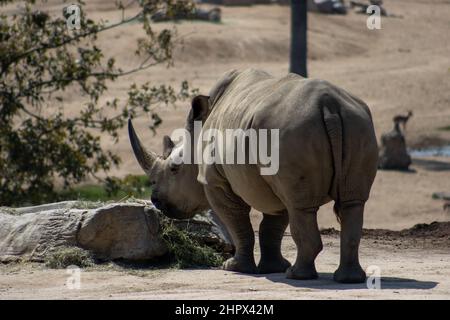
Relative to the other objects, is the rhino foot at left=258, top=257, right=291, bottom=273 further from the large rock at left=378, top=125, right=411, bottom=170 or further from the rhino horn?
the large rock at left=378, top=125, right=411, bottom=170

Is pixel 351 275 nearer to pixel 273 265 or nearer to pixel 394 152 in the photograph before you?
pixel 273 265

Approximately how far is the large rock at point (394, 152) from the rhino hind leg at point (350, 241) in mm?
14728

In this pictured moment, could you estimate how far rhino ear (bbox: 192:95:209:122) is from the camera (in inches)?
451

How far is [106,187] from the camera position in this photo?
63.8ft

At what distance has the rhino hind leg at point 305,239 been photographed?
9883mm

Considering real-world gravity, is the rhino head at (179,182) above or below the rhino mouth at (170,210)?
above

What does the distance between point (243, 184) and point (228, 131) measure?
50cm

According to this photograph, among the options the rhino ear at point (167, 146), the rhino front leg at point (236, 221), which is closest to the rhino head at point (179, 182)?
the rhino ear at point (167, 146)

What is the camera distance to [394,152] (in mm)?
24625

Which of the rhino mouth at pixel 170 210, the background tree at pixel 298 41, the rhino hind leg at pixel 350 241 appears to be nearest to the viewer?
the rhino hind leg at pixel 350 241

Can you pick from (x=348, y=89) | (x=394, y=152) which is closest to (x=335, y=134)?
(x=394, y=152)

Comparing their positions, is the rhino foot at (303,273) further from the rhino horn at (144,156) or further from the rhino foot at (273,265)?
the rhino horn at (144,156)

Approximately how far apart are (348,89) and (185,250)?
2049 centimetres
